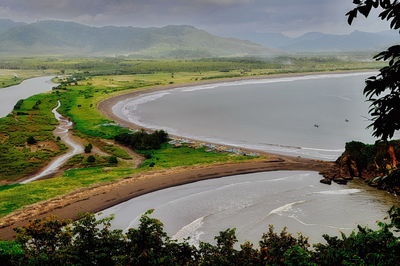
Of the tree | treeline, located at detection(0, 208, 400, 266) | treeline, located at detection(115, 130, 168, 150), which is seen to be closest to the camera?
the tree

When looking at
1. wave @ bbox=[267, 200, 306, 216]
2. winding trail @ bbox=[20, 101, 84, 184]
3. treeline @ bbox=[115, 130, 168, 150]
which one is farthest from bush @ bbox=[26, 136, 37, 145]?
wave @ bbox=[267, 200, 306, 216]

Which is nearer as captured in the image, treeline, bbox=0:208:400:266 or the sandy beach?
treeline, bbox=0:208:400:266

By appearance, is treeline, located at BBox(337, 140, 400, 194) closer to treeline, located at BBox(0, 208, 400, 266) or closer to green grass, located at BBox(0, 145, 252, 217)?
green grass, located at BBox(0, 145, 252, 217)

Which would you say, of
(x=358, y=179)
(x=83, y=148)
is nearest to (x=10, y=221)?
(x=83, y=148)

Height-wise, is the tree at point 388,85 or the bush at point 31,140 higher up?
the tree at point 388,85

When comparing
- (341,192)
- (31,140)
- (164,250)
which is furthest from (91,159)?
(164,250)

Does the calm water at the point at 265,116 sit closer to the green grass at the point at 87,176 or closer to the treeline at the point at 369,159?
the treeline at the point at 369,159

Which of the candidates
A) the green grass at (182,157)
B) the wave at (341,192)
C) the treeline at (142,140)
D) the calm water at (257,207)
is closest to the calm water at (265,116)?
the green grass at (182,157)
